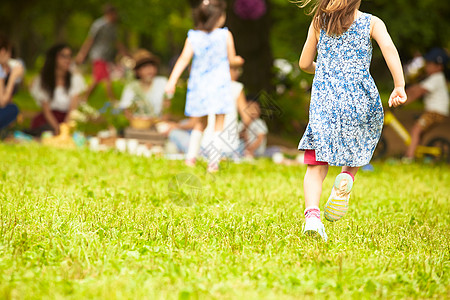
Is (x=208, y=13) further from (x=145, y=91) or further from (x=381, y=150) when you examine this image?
(x=381, y=150)

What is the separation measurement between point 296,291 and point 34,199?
2.56m

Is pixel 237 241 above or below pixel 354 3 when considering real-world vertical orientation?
below

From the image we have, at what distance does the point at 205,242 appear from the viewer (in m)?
3.65

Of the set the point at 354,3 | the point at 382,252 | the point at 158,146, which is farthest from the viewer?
the point at 158,146

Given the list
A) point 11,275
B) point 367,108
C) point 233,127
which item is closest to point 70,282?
point 11,275

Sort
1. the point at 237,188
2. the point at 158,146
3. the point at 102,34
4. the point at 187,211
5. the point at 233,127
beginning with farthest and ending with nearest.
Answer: the point at 102,34
the point at 158,146
the point at 233,127
the point at 237,188
the point at 187,211

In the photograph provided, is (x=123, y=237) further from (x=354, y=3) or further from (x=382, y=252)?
(x=354, y=3)

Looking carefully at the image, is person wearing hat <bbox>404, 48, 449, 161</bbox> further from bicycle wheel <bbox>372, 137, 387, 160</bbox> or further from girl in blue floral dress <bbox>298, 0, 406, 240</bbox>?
girl in blue floral dress <bbox>298, 0, 406, 240</bbox>

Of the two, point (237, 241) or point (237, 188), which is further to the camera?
point (237, 188)

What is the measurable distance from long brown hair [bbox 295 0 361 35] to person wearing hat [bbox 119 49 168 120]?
19.8 feet

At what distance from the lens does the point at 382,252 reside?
3.60 m

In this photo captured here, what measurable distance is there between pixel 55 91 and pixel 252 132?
3.69 metres

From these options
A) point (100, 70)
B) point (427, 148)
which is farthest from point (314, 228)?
point (100, 70)

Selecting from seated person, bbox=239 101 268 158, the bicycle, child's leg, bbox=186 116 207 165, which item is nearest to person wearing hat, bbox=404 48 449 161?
the bicycle
